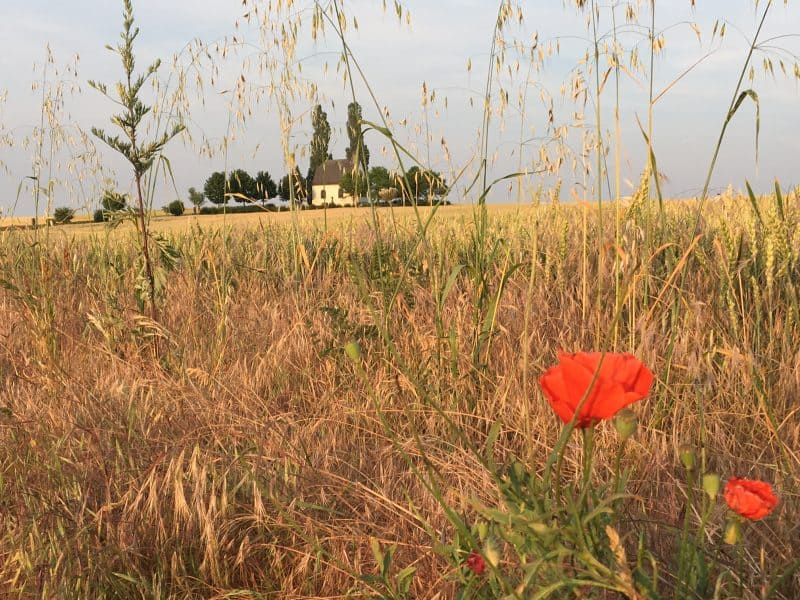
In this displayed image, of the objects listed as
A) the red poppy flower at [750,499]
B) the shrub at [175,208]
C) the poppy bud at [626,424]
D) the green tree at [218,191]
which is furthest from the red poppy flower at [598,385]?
the shrub at [175,208]

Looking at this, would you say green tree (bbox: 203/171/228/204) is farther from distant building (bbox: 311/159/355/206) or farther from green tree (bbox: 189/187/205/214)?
distant building (bbox: 311/159/355/206)

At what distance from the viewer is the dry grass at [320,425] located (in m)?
1.23

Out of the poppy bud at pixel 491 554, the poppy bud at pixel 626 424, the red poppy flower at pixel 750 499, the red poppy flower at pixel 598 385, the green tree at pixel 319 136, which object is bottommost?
the poppy bud at pixel 491 554

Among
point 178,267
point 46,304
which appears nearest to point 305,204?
point 178,267

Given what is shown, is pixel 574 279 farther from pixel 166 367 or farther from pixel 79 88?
pixel 79 88

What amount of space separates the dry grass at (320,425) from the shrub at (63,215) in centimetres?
77

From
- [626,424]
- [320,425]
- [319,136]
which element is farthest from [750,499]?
[319,136]

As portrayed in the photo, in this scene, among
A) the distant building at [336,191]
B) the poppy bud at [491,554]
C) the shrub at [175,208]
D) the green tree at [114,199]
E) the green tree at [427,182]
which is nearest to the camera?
the poppy bud at [491,554]

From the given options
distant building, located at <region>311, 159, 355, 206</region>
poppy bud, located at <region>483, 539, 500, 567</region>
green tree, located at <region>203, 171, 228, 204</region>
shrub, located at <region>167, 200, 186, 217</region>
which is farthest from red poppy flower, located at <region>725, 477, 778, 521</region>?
shrub, located at <region>167, 200, 186, 217</region>

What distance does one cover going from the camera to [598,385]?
2.39 ft

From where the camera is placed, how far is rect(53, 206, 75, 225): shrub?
11.5 ft

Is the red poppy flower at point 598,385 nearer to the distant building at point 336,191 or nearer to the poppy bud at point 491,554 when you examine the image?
the poppy bud at point 491,554

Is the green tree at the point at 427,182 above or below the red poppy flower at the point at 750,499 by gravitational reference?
above

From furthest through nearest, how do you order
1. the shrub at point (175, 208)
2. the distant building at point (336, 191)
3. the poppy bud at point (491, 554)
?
the shrub at point (175, 208), the distant building at point (336, 191), the poppy bud at point (491, 554)
